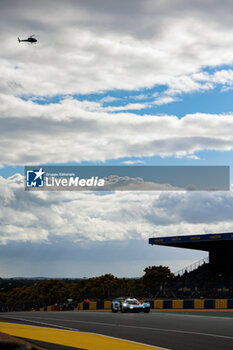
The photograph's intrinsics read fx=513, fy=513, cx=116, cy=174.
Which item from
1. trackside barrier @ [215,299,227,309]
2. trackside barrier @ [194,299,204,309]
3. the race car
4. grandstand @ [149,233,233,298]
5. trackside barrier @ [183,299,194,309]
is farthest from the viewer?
grandstand @ [149,233,233,298]

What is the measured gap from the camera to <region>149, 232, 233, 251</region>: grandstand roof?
54469 mm

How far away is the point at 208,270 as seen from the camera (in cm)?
6153

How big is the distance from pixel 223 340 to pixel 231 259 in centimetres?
4905

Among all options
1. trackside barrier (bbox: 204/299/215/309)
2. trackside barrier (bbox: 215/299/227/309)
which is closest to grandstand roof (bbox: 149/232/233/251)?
trackside barrier (bbox: 204/299/215/309)

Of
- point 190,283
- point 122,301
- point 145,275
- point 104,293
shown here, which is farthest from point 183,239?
point 145,275

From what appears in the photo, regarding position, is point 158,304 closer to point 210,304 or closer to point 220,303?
point 210,304

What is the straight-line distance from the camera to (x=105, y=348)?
43.5 feet

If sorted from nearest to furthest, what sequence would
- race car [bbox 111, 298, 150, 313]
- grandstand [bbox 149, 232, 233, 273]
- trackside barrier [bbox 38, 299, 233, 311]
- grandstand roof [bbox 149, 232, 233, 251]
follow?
1. race car [bbox 111, 298, 150, 313]
2. trackside barrier [bbox 38, 299, 233, 311]
3. grandstand roof [bbox 149, 232, 233, 251]
4. grandstand [bbox 149, 232, 233, 273]

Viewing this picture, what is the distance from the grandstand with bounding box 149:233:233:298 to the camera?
4891 centimetres

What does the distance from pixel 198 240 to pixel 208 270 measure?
6.96 m

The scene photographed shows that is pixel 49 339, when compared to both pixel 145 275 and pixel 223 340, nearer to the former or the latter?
pixel 223 340

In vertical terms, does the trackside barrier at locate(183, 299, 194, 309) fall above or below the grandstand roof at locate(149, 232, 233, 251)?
below

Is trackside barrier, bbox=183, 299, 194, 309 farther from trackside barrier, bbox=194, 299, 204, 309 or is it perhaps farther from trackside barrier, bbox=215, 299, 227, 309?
trackside barrier, bbox=215, 299, 227, 309

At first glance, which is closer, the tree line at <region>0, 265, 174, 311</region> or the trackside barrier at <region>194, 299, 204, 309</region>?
the trackside barrier at <region>194, 299, 204, 309</region>
